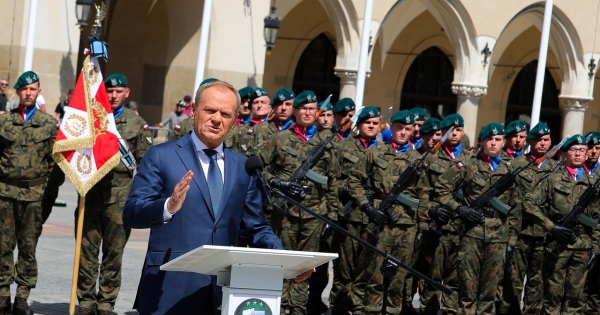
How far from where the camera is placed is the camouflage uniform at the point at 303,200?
29.2ft

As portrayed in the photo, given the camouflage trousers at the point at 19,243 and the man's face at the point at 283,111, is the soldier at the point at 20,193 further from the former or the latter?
the man's face at the point at 283,111

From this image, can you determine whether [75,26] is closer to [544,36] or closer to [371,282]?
[544,36]

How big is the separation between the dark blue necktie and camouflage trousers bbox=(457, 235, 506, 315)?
462 cm

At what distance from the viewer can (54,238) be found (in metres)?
12.3

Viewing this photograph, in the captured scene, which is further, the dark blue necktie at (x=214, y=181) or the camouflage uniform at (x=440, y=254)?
the camouflage uniform at (x=440, y=254)

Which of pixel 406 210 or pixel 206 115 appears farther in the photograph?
pixel 406 210

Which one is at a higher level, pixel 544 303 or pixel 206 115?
pixel 206 115

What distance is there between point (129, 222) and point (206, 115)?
1.89ft

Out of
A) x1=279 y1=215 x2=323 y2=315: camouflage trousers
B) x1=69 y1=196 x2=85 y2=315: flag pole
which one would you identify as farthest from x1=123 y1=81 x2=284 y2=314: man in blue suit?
x1=279 y1=215 x2=323 y2=315: camouflage trousers

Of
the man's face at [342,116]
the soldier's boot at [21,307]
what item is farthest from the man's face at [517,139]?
the soldier's boot at [21,307]

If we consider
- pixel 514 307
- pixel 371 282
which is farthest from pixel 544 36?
pixel 371 282

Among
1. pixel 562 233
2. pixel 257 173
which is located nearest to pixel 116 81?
pixel 257 173

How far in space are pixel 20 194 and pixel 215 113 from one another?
12.8ft

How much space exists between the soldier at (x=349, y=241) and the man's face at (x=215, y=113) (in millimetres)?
4787
